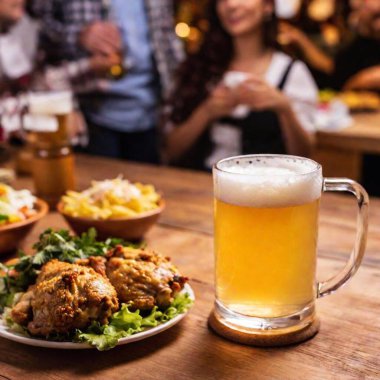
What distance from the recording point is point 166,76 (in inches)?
153

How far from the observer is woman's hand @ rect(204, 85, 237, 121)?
367cm

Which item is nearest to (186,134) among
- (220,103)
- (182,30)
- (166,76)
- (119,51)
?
(220,103)

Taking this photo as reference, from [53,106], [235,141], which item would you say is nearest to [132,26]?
[235,141]

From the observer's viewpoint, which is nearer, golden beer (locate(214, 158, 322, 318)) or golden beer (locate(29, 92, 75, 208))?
golden beer (locate(214, 158, 322, 318))

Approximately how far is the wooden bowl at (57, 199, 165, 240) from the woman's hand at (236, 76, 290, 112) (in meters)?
2.13

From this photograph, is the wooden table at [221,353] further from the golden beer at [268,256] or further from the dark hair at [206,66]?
the dark hair at [206,66]

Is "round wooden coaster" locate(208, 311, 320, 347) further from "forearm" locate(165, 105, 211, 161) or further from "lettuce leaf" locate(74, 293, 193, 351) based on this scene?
"forearm" locate(165, 105, 211, 161)

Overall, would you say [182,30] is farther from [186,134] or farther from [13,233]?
[13,233]

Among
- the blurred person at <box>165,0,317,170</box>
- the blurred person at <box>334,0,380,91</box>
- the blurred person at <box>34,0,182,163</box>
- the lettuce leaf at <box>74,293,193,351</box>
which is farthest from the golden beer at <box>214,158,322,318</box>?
the blurred person at <box>334,0,380,91</box>

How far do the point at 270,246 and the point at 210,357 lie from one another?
208 millimetres

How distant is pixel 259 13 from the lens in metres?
3.58

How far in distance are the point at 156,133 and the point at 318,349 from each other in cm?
311

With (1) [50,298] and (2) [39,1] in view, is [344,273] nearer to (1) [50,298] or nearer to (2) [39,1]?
(1) [50,298]

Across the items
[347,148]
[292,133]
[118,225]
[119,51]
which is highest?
[119,51]
